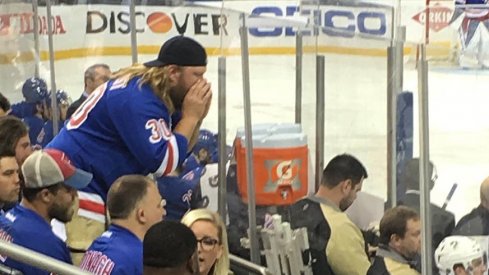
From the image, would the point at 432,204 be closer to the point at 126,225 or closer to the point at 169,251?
the point at 126,225

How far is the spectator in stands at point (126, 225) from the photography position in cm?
255

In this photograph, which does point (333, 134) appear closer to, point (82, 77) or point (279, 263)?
point (279, 263)

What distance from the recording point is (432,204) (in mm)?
2768

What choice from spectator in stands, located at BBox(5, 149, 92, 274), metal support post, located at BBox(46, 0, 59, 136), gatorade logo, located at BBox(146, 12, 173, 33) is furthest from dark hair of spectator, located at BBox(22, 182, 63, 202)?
gatorade logo, located at BBox(146, 12, 173, 33)

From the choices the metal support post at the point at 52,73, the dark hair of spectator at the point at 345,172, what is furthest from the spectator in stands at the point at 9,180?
the metal support post at the point at 52,73

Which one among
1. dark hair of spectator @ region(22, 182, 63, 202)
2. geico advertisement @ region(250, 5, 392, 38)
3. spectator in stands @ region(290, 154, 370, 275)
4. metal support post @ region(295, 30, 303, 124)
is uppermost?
geico advertisement @ region(250, 5, 392, 38)

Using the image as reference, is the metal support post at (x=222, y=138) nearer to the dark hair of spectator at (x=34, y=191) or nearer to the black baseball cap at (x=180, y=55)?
the black baseball cap at (x=180, y=55)

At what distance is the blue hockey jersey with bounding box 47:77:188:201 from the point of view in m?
3.00

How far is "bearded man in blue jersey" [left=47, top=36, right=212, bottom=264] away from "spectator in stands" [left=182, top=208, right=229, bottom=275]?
0.25 meters

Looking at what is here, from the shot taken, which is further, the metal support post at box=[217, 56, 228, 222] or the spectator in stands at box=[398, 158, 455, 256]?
the metal support post at box=[217, 56, 228, 222]

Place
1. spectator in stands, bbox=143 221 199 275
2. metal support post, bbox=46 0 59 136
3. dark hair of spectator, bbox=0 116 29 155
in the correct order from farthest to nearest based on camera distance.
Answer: metal support post, bbox=46 0 59 136
dark hair of spectator, bbox=0 116 29 155
spectator in stands, bbox=143 221 199 275

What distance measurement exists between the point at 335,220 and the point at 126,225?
0.77m

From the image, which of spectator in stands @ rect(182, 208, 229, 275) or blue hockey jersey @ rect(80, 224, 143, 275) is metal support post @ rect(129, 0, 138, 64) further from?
blue hockey jersey @ rect(80, 224, 143, 275)

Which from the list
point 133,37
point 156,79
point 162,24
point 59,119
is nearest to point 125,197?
point 156,79
